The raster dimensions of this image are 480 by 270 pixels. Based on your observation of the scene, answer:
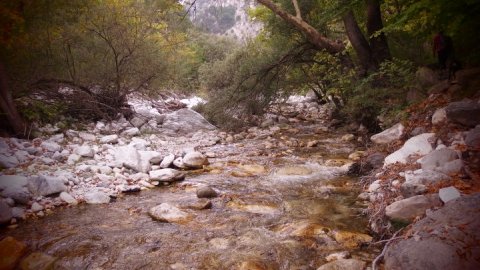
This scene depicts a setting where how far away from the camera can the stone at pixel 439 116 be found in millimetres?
5839

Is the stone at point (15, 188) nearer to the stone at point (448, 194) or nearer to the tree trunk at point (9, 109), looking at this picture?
the tree trunk at point (9, 109)

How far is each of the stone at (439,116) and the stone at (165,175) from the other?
5055 mm

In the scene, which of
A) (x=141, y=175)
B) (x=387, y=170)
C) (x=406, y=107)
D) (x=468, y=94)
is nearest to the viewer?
(x=387, y=170)

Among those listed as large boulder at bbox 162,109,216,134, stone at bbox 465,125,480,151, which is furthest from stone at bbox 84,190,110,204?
large boulder at bbox 162,109,216,134

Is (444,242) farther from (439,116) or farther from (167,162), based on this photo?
(167,162)

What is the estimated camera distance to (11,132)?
8.12 metres

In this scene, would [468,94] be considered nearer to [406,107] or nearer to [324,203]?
[406,107]

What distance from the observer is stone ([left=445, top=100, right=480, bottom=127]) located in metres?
4.91

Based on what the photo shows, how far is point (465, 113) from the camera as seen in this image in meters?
5.00

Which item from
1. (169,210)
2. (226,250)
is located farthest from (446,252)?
(169,210)

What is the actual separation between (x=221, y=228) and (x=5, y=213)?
2977 mm

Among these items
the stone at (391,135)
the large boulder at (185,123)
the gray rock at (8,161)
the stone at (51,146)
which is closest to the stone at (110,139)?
the stone at (51,146)

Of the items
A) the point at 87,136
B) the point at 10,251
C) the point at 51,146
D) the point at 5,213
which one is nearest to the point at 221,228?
the point at 10,251

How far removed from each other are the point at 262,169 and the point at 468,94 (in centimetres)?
434
